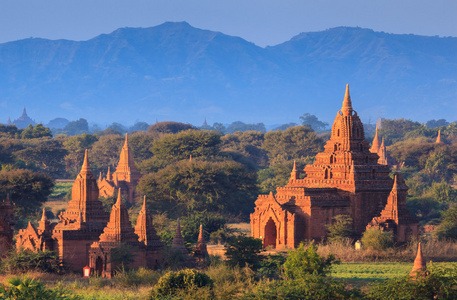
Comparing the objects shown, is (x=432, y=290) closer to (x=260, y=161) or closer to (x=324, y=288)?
(x=324, y=288)

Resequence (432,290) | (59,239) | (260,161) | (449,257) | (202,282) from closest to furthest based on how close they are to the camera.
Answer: (432,290)
(202,282)
(59,239)
(449,257)
(260,161)

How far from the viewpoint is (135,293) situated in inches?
1490

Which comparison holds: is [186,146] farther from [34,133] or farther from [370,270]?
[370,270]

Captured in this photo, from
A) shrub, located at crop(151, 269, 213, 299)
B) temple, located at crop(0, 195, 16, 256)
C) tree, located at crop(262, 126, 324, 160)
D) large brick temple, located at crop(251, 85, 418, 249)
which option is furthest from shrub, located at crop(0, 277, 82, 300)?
tree, located at crop(262, 126, 324, 160)

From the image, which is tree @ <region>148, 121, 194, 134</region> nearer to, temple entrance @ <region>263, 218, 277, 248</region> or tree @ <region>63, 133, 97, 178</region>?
tree @ <region>63, 133, 97, 178</region>

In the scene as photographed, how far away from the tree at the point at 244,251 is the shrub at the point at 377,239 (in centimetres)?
862

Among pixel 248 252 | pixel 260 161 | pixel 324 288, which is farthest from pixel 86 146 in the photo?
pixel 324 288

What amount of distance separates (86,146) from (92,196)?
3253 inches

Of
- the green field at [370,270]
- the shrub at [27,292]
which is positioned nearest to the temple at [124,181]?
the green field at [370,270]

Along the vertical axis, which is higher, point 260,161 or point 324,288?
point 260,161

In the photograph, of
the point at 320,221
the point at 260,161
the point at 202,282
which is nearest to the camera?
the point at 202,282

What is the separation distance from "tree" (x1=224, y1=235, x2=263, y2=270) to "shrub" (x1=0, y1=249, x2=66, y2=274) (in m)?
7.88

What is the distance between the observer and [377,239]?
1982 inches

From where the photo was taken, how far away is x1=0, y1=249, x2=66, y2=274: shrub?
143 ft
